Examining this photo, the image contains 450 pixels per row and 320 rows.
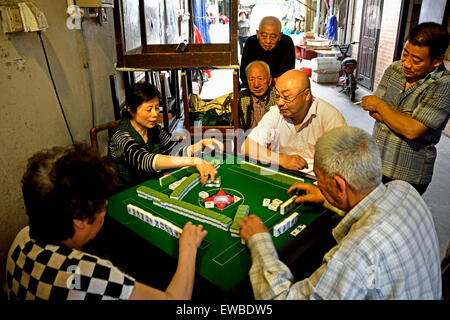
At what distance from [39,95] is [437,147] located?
16.1ft

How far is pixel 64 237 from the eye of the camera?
3.83 feet

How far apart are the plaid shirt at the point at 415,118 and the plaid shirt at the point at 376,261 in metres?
1.06

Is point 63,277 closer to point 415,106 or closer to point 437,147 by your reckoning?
point 415,106

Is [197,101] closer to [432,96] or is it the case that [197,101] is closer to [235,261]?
[432,96]

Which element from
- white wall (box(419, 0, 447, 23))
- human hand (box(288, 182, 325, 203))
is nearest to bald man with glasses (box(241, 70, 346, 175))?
human hand (box(288, 182, 325, 203))

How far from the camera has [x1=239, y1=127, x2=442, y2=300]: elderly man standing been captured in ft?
3.51

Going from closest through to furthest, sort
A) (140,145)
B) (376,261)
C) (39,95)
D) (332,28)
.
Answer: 1. (376,261)
2. (140,145)
3. (39,95)
4. (332,28)

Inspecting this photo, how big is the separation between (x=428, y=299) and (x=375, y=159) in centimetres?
52

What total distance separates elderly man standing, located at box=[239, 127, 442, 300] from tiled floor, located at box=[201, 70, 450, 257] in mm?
1890

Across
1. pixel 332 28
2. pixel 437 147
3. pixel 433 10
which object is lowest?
pixel 437 147

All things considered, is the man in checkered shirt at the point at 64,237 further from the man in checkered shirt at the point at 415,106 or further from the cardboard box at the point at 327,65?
the cardboard box at the point at 327,65

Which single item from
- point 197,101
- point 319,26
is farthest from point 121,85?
point 319,26

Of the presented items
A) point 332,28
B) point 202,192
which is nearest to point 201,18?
point 332,28

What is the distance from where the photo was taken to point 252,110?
11.5 ft
